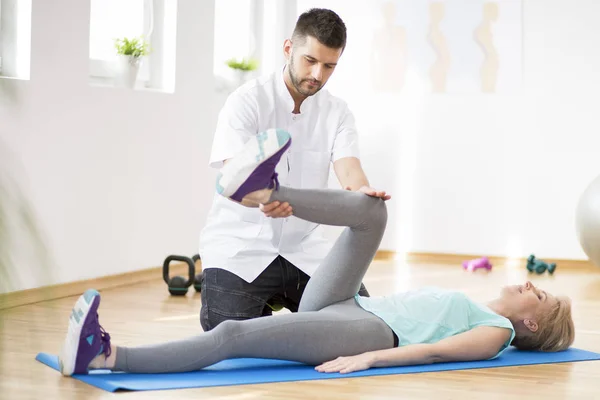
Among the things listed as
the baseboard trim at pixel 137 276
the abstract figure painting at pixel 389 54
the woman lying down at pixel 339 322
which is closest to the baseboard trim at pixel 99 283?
the baseboard trim at pixel 137 276

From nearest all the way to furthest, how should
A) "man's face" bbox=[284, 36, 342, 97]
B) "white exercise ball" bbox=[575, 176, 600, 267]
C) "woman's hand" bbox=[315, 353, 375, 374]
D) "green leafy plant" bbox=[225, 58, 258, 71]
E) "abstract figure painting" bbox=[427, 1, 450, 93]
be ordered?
1. "woman's hand" bbox=[315, 353, 375, 374]
2. "man's face" bbox=[284, 36, 342, 97]
3. "white exercise ball" bbox=[575, 176, 600, 267]
4. "green leafy plant" bbox=[225, 58, 258, 71]
5. "abstract figure painting" bbox=[427, 1, 450, 93]

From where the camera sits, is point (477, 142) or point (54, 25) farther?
point (477, 142)

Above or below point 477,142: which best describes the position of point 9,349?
below

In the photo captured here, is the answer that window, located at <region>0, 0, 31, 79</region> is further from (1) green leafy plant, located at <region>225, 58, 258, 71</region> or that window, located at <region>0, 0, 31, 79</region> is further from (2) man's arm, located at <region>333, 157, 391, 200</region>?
(1) green leafy plant, located at <region>225, 58, 258, 71</region>

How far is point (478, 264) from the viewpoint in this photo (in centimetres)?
575

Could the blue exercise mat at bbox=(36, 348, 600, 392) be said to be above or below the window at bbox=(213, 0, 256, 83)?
below

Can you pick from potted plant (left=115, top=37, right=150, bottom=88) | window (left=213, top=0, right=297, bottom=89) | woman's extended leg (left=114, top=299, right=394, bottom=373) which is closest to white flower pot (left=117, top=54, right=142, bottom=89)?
potted plant (left=115, top=37, right=150, bottom=88)

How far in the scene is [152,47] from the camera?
5148 millimetres

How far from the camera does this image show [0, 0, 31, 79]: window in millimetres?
3920

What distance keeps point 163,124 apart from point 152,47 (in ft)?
1.50

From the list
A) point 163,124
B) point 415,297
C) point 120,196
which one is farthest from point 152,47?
point 415,297

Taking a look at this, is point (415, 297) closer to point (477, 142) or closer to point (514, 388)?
point (514, 388)

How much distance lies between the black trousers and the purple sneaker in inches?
22.6

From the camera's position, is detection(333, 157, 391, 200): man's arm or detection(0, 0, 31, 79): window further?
detection(0, 0, 31, 79): window
